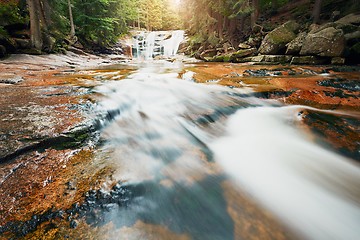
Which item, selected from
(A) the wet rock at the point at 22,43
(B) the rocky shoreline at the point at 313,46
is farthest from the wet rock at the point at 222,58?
(A) the wet rock at the point at 22,43

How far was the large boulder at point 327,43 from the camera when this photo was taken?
7.75m

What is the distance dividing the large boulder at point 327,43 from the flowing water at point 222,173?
6710mm

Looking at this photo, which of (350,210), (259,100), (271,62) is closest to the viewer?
(350,210)

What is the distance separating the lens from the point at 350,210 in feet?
5.44

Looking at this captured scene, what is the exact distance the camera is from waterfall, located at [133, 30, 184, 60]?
85.1ft

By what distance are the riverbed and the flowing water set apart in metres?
0.01

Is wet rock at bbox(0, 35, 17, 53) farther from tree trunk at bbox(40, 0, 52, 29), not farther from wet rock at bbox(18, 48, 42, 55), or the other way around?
tree trunk at bbox(40, 0, 52, 29)

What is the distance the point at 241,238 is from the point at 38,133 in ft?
6.92

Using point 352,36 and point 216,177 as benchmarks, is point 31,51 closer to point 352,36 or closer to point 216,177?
point 216,177

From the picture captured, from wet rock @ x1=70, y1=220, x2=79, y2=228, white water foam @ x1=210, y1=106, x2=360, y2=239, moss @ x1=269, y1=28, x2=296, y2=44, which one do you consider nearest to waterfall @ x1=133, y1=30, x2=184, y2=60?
moss @ x1=269, y1=28, x2=296, y2=44

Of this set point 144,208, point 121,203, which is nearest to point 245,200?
point 144,208

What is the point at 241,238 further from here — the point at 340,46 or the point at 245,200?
the point at 340,46

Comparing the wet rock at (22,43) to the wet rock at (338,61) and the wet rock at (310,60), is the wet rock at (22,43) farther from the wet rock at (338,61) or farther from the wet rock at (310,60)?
the wet rock at (338,61)

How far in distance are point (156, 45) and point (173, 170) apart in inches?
1099
